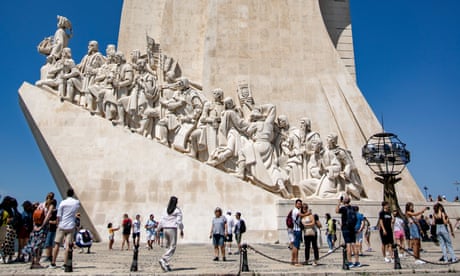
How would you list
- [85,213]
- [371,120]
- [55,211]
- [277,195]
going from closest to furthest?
[55,211]
[85,213]
[277,195]
[371,120]

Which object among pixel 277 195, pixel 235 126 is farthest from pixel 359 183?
pixel 235 126

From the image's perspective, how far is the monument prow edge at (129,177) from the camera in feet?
36.2

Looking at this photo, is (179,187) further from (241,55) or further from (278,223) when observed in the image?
(241,55)

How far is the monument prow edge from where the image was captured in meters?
11.0

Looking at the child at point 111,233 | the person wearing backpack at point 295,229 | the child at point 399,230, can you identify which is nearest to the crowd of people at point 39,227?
the child at point 111,233

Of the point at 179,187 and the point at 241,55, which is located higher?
the point at 241,55

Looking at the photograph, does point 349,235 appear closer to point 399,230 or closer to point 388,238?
point 388,238

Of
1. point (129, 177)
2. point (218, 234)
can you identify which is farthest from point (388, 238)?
point (129, 177)

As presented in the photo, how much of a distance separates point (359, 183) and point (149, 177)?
19.6 ft

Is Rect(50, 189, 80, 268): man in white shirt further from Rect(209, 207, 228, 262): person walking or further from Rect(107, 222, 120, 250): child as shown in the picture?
Rect(107, 222, 120, 250): child

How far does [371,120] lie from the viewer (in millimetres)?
13953

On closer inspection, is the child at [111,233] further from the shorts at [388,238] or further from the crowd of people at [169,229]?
the shorts at [388,238]

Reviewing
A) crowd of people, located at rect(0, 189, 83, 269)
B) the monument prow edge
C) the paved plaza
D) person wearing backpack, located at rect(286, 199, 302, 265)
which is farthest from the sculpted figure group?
crowd of people, located at rect(0, 189, 83, 269)

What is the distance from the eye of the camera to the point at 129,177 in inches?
444
